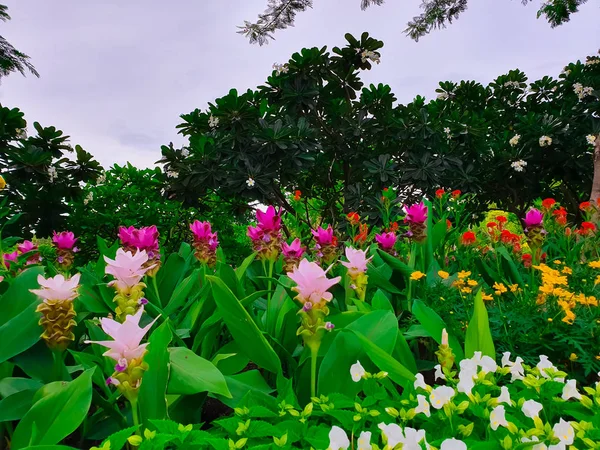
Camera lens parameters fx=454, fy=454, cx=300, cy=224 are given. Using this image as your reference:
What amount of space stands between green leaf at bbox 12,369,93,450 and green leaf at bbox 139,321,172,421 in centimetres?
14

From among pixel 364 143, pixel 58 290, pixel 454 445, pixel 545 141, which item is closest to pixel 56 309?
pixel 58 290

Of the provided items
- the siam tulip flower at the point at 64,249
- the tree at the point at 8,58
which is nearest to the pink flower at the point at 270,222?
the siam tulip flower at the point at 64,249

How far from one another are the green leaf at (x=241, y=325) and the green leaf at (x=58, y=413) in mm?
428

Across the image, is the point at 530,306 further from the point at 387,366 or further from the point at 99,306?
the point at 99,306

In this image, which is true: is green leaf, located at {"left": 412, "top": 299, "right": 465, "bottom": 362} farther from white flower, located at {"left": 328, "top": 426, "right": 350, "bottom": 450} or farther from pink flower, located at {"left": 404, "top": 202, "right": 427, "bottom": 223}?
pink flower, located at {"left": 404, "top": 202, "right": 427, "bottom": 223}

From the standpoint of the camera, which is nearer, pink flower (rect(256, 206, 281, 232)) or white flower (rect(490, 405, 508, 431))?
white flower (rect(490, 405, 508, 431))

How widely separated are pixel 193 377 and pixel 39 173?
4621 mm

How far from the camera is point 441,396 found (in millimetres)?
1120

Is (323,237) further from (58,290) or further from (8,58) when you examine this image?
(8,58)

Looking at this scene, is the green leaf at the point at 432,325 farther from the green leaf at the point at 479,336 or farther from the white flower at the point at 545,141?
the white flower at the point at 545,141

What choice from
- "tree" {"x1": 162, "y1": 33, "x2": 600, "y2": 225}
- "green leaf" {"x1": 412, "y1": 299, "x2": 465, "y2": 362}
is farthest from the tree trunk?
"green leaf" {"x1": 412, "y1": 299, "x2": 465, "y2": 362}

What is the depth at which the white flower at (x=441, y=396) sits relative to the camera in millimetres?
1114

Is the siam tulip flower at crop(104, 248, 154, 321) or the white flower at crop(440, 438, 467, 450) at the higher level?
the siam tulip flower at crop(104, 248, 154, 321)

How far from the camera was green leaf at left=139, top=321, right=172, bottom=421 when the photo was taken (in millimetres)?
1213
